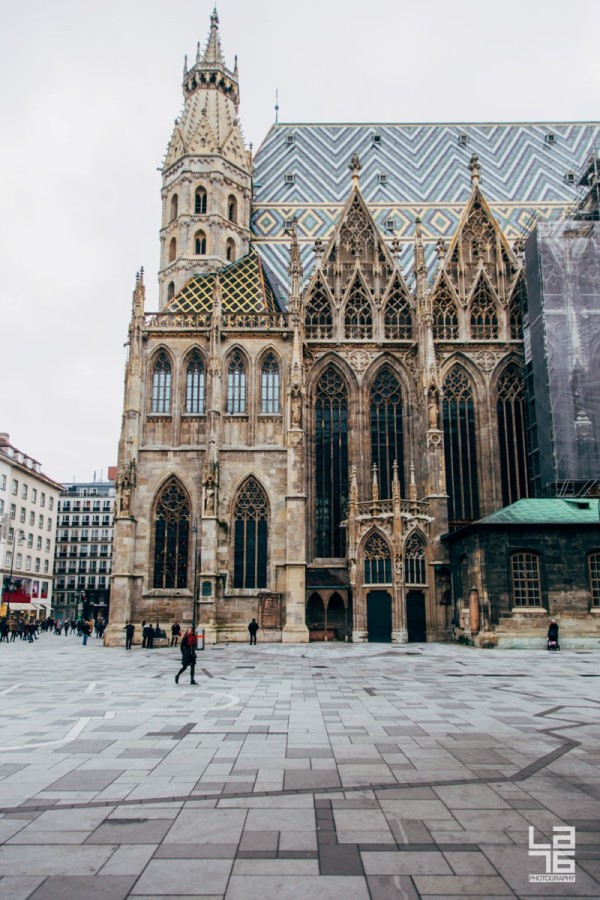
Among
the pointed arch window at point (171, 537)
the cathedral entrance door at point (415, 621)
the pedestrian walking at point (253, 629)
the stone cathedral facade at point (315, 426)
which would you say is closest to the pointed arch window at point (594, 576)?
the stone cathedral facade at point (315, 426)

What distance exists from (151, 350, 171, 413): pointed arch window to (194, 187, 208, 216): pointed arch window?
12.3m

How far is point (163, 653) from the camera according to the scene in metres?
26.5

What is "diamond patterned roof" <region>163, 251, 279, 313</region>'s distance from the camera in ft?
124

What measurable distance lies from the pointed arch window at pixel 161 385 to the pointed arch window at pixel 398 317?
11796 millimetres

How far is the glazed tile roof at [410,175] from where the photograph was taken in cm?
4516

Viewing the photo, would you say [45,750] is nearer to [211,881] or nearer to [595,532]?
[211,881]

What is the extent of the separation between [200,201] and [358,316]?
13904mm

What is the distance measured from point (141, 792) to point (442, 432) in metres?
28.5

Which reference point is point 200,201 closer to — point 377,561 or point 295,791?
point 377,561

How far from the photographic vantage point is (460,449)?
1405 inches

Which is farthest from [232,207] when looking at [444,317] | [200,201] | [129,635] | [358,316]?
[129,635]

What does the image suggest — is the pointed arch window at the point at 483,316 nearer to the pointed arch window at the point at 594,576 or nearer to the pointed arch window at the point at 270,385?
the pointed arch window at the point at 270,385

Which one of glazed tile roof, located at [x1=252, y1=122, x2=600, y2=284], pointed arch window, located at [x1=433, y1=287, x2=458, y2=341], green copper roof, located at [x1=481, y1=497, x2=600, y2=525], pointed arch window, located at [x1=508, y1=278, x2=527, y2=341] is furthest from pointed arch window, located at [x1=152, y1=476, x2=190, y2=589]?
pointed arch window, located at [x1=508, y1=278, x2=527, y2=341]

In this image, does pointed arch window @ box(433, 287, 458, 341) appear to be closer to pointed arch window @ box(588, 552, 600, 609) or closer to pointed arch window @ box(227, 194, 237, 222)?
pointed arch window @ box(588, 552, 600, 609)
